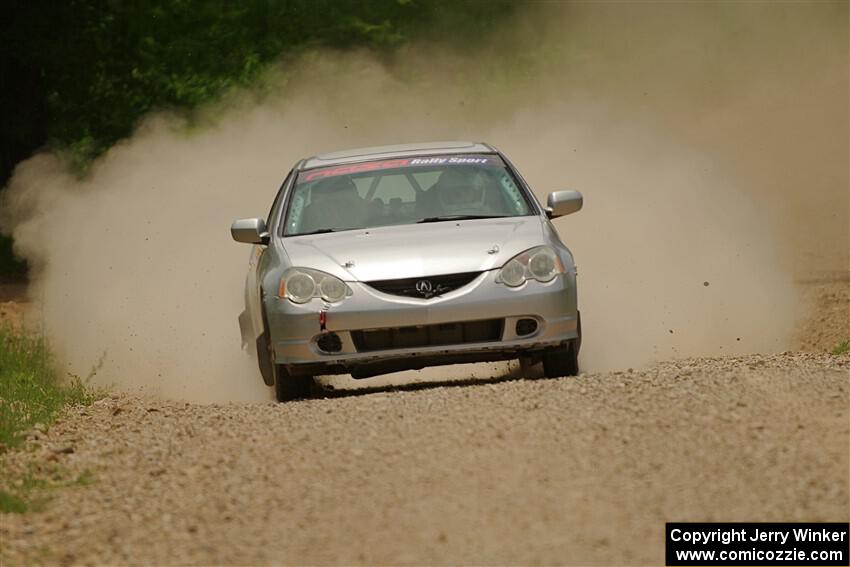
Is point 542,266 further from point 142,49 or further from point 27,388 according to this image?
point 142,49

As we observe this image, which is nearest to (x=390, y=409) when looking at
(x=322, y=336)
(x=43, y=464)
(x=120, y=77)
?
(x=322, y=336)

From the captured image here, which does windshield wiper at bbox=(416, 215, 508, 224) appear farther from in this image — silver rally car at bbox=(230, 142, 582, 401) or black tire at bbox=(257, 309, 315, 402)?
black tire at bbox=(257, 309, 315, 402)

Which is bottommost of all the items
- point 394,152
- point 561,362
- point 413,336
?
point 561,362

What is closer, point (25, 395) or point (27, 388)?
point (25, 395)

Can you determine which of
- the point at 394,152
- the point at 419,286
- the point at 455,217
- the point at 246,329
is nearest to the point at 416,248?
the point at 419,286

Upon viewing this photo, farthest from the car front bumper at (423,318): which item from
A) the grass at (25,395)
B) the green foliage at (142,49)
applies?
the green foliage at (142,49)

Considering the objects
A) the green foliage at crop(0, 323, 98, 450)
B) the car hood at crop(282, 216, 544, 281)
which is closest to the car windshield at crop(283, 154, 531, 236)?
the car hood at crop(282, 216, 544, 281)

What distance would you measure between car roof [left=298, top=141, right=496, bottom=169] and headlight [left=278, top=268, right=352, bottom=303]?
178 cm

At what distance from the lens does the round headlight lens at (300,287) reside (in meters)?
10.1

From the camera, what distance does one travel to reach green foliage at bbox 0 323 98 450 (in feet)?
35.0

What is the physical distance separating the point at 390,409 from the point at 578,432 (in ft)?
4.25

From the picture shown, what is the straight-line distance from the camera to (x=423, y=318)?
32.5 feet

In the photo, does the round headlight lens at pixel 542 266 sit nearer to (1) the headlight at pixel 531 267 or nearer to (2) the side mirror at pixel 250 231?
(1) the headlight at pixel 531 267

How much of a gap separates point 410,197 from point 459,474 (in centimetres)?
460
